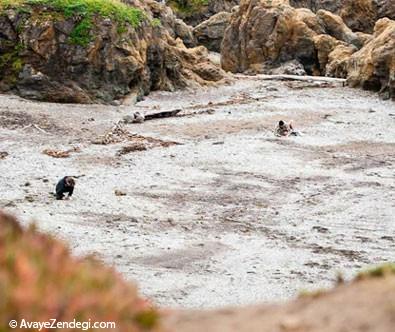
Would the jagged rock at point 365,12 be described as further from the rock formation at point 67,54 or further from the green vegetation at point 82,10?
the green vegetation at point 82,10

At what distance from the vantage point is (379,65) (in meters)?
40.2

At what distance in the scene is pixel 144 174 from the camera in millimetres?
20344

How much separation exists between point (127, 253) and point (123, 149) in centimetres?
1061

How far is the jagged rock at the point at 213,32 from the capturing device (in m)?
68.1

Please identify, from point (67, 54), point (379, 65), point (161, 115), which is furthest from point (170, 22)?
point (161, 115)

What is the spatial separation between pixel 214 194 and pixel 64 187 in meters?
3.90

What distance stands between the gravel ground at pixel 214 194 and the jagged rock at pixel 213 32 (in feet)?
120

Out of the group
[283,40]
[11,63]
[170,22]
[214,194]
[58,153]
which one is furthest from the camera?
[170,22]

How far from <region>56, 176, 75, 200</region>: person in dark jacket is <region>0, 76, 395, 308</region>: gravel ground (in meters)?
0.25

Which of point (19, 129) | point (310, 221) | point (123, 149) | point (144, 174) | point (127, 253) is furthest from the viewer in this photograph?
point (19, 129)

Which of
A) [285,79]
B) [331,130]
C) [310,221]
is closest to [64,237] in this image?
[310,221]

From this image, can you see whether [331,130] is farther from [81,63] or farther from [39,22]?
[39,22]

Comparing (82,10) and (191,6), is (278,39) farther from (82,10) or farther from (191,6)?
(191,6)

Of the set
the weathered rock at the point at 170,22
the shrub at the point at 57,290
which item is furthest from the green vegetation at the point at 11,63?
the shrub at the point at 57,290
